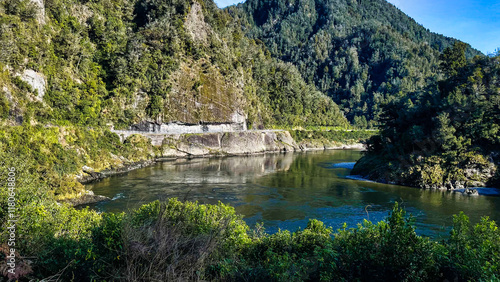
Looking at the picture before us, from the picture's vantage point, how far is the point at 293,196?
3266cm

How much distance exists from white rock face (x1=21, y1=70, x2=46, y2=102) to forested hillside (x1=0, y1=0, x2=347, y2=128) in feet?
0.44

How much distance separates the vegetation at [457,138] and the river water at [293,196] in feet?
10.5

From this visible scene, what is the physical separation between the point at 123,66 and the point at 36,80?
20.1m

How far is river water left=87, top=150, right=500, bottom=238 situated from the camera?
81.6 ft

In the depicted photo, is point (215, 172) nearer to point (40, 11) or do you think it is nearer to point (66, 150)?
point (66, 150)

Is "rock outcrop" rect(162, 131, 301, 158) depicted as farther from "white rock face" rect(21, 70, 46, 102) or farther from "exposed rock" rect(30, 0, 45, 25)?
"exposed rock" rect(30, 0, 45, 25)

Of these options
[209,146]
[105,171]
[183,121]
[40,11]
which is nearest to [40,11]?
[40,11]

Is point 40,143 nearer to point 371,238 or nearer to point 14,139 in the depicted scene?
point 14,139

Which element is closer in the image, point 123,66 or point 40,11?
point 40,11

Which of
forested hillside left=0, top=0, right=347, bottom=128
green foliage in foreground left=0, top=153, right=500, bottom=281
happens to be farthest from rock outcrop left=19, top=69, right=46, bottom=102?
green foliage in foreground left=0, top=153, right=500, bottom=281

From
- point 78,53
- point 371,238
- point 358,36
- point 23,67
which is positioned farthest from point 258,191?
point 358,36

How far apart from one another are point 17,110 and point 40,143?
5668 millimetres

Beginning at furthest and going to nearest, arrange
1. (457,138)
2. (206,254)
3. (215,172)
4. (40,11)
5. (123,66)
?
(123,66)
(215,172)
(40,11)
(457,138)
(206,254)

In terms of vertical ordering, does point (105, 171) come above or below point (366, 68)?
below
